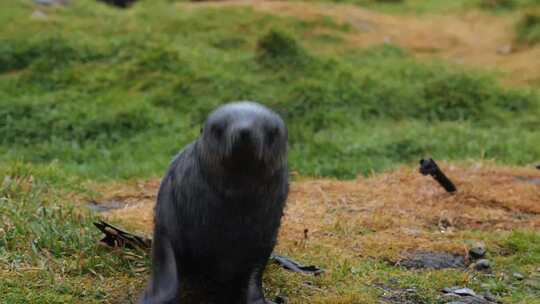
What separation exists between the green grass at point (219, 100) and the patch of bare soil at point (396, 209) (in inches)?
45.5

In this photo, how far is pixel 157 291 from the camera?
146 inches

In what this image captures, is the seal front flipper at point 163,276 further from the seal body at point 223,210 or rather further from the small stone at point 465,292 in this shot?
the small stone at point 465,292

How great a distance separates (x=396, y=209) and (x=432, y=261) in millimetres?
1286

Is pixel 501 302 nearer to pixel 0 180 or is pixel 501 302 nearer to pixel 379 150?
pixel 0 180

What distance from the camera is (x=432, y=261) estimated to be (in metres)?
4.96

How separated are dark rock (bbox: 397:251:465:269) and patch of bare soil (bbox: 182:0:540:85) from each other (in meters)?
7.45

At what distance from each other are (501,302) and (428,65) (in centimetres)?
828

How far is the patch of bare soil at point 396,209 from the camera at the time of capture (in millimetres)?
5262

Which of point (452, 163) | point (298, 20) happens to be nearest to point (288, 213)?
point (452, 163)

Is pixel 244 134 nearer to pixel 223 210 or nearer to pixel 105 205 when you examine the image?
pixel 223 210

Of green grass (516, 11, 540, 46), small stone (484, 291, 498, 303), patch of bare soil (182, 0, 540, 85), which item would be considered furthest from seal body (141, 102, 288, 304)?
green grass (516, 11, 540, 46)

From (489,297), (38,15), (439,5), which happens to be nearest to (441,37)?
(439,5)

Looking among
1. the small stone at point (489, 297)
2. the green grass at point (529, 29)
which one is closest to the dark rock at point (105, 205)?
the small stone at point (489, 297)

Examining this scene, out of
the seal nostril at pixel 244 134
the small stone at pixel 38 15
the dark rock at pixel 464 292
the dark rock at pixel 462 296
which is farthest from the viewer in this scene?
the small stone at pixel 38 15
